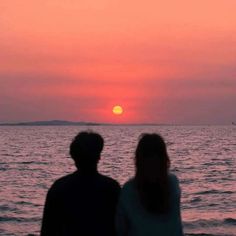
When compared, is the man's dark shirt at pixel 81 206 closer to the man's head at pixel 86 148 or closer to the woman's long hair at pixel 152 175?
the man's head at pixel 86 148

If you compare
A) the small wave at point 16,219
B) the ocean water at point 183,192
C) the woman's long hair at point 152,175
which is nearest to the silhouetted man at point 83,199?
the woman's long hair at point 152,175

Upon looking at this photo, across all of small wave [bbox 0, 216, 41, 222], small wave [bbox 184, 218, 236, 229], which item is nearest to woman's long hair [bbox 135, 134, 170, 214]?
small wave [bbox 184, 218, 236, 229]

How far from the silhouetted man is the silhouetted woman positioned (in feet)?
0.79

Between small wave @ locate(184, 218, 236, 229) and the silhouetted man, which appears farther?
small wave @ locate(184, 218, 236, 229)

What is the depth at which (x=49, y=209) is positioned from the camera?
412 centimetres

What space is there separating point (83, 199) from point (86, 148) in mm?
Answer: 378

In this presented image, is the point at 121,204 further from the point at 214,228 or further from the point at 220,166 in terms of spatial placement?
the point at 220,166

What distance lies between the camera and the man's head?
13.5 ft

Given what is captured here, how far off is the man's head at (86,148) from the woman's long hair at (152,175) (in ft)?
1.15

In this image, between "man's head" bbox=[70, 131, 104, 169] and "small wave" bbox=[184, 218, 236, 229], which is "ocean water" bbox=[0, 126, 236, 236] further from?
"man's head" bbox=[70, 131, 104, 169]

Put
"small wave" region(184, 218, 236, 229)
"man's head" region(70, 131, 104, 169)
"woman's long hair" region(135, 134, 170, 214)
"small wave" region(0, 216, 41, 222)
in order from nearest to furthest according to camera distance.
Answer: "woman's long hair" region(135, 134, 170, 214) < "man's head" region(70, 131, 104, 169) < "small wave" region(184, 218, 236, 229) < "small wave" region(0, 216, 41, 222)

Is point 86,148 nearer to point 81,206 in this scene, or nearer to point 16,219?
point 81,206

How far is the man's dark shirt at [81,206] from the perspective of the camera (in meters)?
4.11

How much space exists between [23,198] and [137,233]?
21188mm
